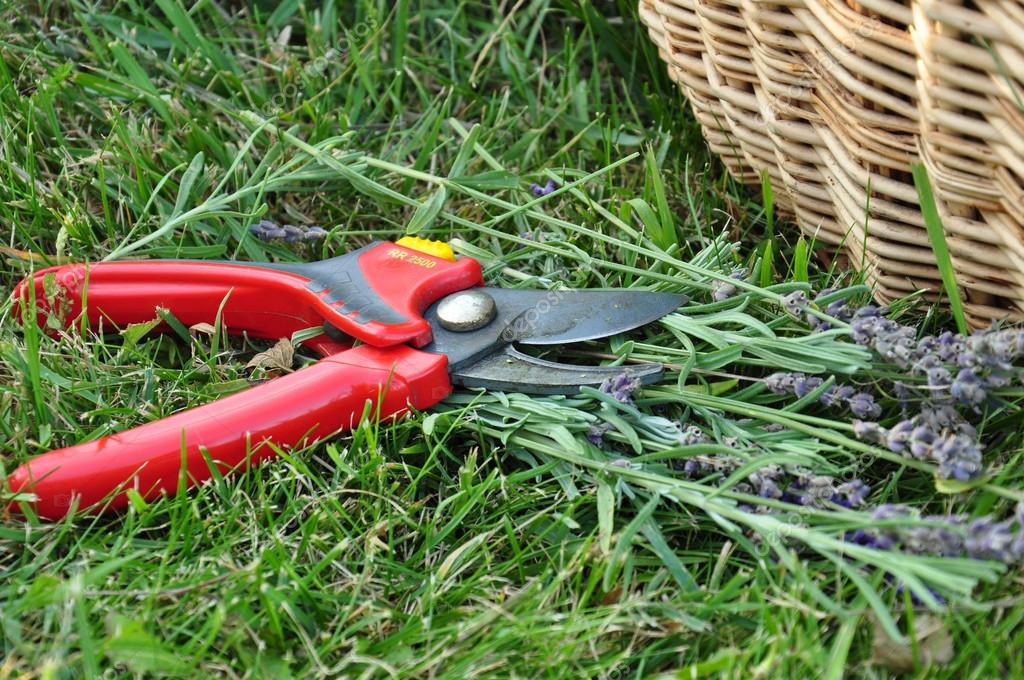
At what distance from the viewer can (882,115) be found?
1504mm

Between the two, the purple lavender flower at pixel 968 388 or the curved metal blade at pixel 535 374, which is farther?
the curved metal blade at pixel 535 374

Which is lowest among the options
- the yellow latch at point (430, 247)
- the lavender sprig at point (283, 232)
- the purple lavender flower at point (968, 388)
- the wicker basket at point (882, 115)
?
the lavender sprig at point (283, 232)

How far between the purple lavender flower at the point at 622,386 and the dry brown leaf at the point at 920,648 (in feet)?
1.39

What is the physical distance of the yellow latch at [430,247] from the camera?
1.74m

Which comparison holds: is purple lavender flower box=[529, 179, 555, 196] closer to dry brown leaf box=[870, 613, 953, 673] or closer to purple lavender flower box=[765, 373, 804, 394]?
purple lavender flower box=[765, 373, 804, 394]

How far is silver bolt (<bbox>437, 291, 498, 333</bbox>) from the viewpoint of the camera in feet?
5.35

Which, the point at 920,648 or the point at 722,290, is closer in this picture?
the point at 920,648

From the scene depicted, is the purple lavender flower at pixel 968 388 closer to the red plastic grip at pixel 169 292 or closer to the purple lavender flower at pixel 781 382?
the purple lavender flower at pixel 781 382

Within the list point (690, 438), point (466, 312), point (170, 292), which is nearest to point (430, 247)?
point (466, 312)

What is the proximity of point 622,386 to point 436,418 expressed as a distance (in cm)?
25

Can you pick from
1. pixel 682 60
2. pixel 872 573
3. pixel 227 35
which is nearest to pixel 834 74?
pixel 682 60

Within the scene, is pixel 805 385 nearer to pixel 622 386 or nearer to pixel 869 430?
pixel 869 430

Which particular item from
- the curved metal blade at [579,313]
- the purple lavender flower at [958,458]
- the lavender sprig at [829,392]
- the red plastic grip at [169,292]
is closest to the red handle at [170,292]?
the red plastic grip at [169,292]

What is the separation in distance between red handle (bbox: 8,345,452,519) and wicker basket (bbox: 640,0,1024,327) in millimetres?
629
